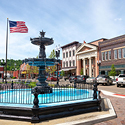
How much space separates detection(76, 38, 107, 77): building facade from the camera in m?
44.6

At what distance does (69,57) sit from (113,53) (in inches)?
911

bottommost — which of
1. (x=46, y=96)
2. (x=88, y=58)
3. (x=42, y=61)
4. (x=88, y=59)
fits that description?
(x=46, y=96)

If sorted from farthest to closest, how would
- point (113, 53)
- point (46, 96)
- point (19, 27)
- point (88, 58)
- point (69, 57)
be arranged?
point (69, 57)
point (88, 58)
point (113, 53)
point (19, 27)
point (46, 96)

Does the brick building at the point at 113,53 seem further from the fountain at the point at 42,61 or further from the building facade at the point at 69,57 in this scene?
the fountain at the point at 42,61

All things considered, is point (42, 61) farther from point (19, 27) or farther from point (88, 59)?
point (88, 59)

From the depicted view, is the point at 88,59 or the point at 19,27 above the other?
the point at 19,27

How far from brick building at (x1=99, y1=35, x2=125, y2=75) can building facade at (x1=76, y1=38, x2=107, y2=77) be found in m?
2.51

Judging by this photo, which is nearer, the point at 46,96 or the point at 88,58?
the point at 46,96

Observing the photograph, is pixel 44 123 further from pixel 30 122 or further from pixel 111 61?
pixel 111 61

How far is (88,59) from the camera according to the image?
5025 centimetres

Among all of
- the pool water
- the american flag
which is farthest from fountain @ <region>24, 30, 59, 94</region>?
the american flag

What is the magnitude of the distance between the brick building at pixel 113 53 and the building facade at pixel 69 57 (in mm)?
14728

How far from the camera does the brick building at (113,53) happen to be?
3556 centimetres

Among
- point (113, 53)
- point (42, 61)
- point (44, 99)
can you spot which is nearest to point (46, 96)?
point (44, 99)
